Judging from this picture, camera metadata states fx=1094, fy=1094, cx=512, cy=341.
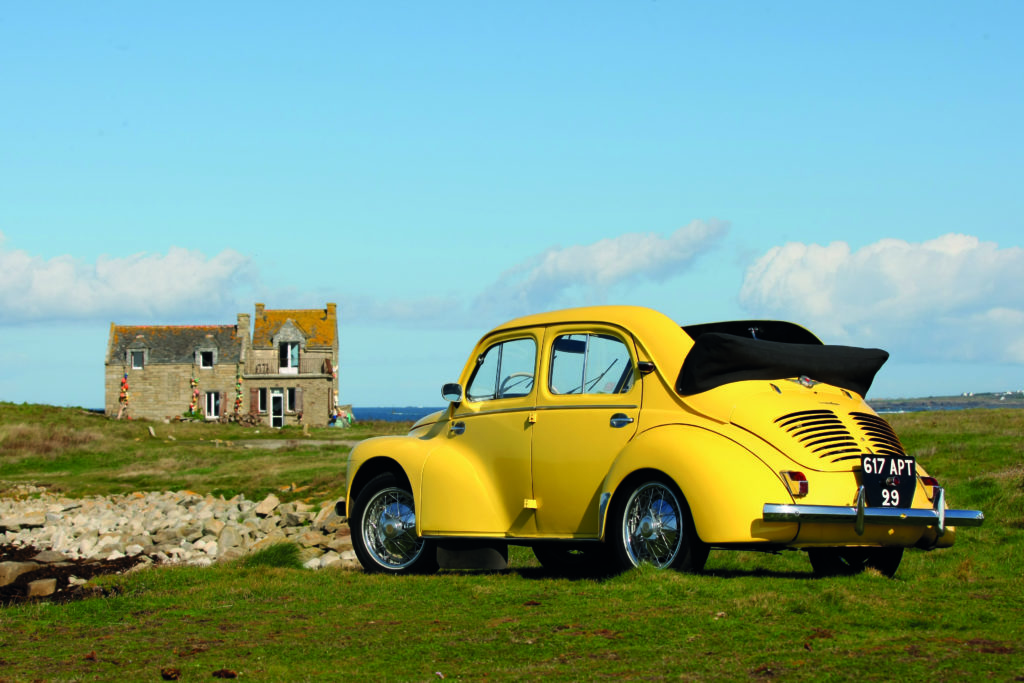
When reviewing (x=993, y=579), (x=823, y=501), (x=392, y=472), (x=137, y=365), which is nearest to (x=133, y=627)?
(x=392, y=472)

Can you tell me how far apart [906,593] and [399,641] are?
11.6ft

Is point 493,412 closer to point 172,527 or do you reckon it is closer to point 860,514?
point 860,514

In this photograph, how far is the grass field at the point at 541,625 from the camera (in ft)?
18.5

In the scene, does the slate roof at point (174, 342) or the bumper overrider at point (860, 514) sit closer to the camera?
the bumper overrider at point (860, 514)

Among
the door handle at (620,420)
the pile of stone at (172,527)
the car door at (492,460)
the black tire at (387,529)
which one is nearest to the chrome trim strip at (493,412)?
the car door at (492,460)

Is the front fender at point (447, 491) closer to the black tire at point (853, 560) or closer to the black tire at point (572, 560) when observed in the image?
the black tire at point (572, 560)

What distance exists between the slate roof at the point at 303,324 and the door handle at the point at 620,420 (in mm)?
60525

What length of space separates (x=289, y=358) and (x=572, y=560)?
2344 inches

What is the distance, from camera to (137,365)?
6750cm

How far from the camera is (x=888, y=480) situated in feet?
26.8

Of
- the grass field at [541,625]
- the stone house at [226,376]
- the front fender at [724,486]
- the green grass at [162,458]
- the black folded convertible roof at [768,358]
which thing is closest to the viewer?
the grass field at [541,625]

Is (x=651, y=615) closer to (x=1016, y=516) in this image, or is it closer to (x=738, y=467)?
(x=738, y=467)

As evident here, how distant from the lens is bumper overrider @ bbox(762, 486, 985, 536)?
7.66 meters

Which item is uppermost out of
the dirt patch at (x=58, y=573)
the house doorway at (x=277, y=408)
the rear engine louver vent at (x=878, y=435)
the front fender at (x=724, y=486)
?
the house doorway at (x=277, y=408)
